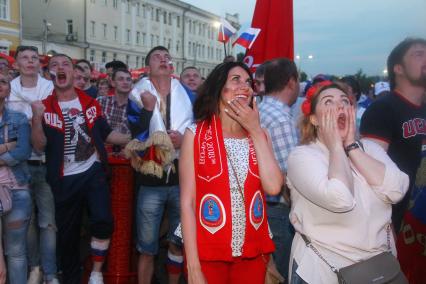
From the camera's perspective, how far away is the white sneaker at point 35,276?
466cm

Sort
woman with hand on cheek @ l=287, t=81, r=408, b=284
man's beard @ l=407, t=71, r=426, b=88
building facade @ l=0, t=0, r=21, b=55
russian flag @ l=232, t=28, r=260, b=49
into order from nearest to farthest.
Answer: woman with hand on cheek @ l=287, t=81, r=408, b=284 < man's beard @ l=407, t=71, r=426, b=88 < russian flag @ l=232, t=28, r=260, b=49 < building facade @ l=0, t=0, r=21, b=55

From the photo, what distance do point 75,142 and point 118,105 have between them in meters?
1.97

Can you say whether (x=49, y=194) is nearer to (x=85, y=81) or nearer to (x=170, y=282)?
(x=170, y=282)

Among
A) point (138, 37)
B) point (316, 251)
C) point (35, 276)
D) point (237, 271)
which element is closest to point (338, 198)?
point (316, 251)

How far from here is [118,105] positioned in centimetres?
624

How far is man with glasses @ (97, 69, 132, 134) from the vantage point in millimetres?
6117

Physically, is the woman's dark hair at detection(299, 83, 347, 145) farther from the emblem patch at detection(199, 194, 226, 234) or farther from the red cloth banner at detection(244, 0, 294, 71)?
the red cloth banner at detection(244, 0, 294, 71)

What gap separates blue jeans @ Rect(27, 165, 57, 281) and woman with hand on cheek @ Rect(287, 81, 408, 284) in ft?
8.64

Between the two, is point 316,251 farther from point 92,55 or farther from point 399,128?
point 92,55

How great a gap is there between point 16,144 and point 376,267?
298 centimetres

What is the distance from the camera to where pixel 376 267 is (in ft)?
8.29

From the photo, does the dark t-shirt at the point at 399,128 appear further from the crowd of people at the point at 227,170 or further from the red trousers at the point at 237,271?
the red trousers at the point at 237,271

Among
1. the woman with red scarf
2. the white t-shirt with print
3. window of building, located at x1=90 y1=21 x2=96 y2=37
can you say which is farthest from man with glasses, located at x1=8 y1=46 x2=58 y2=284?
window of building, located at x1=90 y1=21 x2=96 y2=37

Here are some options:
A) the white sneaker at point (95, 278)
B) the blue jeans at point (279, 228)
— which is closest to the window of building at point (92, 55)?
the white sneaker at point (95, 278)
